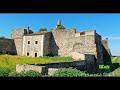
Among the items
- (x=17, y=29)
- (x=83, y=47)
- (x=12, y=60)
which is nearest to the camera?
(x=12, y=60)

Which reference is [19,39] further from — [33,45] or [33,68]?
[33,68]

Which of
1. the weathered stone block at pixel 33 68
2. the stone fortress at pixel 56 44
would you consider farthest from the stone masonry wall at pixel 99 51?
the weathered stone block at pixel 33 68

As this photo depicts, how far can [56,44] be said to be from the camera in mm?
38750

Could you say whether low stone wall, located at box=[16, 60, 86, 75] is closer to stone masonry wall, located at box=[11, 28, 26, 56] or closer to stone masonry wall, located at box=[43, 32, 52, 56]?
stone masonry wall, located at box=[43, 32, 52, 56]

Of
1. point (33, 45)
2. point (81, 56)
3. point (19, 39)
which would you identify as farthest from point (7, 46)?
point (81, 56)

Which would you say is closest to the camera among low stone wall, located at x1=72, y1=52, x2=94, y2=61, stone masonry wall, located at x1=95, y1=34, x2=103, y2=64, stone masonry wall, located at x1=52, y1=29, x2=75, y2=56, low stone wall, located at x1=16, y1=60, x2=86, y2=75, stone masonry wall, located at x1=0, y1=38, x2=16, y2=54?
low stone wall, located at x1=16, y1=60, x2=86, y2=75

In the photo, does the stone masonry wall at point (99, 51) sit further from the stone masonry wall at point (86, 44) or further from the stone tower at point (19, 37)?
the stone tower at point (19, 37)

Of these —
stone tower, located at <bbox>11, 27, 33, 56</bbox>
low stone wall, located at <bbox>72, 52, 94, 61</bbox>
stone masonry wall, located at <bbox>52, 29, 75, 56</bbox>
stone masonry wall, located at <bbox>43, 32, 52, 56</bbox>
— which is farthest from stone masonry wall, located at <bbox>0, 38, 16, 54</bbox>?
low stone wall, located at <bbox>72, 52, 94, 61</bbox>

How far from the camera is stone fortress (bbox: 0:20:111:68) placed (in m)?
36.1
